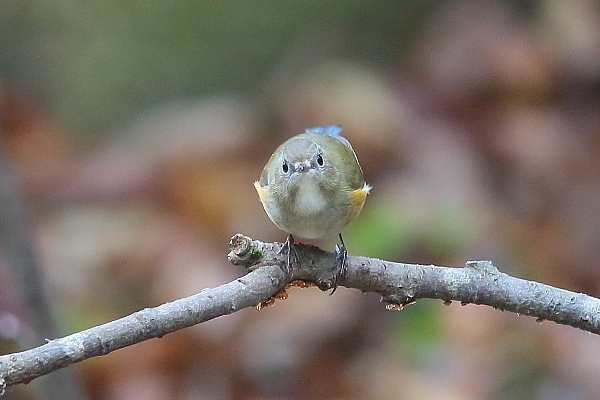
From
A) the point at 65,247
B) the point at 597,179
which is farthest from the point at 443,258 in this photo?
the point at 65,247

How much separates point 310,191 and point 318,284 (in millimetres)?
563

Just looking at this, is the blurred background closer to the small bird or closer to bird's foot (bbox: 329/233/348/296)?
the small bird

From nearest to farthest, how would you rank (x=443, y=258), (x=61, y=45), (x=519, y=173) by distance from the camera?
(x=443, y=258) < (x=519, y=173) < (x=61, y=45)

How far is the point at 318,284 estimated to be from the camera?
254 cm

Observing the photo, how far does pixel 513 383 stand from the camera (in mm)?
4641

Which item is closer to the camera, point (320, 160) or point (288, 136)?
point (320, 160)

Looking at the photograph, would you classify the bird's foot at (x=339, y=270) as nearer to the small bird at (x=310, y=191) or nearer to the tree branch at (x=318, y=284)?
the tree branch at (x=318, y=284)

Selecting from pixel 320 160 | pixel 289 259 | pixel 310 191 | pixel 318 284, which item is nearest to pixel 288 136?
pixel 320 160

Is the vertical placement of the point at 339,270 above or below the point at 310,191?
below

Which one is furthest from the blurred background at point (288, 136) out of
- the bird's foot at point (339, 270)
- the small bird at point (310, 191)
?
the bird's foot at point (339, 270)

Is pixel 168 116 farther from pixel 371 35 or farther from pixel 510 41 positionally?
pixel 510 41

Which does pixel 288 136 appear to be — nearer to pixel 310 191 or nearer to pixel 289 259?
pixel 310 191

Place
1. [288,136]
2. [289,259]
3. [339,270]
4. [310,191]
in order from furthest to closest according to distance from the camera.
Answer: [288,136] → [310,191] → [339,270] → [289,259]

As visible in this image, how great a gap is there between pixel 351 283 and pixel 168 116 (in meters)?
5.37
